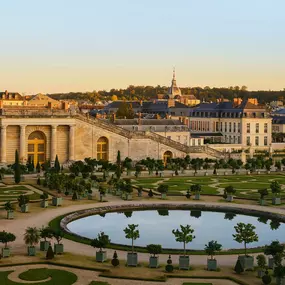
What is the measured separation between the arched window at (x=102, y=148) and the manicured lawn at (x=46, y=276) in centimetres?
5150

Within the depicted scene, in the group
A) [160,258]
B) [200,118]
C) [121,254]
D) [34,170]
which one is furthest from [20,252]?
[200,118]

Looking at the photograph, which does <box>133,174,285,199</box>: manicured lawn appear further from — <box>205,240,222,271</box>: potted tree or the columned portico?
<box>205,240,222,271</box>: potted tree

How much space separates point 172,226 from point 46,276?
15095mm

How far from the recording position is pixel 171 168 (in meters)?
76.6

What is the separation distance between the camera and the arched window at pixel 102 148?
81.4m

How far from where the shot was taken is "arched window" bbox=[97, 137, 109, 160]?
8137 cm

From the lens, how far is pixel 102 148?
268ft

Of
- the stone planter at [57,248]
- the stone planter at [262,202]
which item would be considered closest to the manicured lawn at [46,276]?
the stone planter at [57,248]

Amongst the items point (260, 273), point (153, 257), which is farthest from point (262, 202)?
point (153, 257)

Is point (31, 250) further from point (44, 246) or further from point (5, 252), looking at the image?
point (44, 246)

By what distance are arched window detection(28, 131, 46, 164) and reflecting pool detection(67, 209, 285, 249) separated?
32.1 m

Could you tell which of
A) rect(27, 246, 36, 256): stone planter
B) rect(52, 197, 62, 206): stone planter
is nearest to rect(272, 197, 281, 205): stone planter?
rect(52, 197, 62, 206): stone planter

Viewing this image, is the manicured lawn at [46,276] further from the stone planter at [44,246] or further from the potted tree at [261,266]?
the potted tree at [261,266]

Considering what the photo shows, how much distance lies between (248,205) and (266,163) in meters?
26.9
